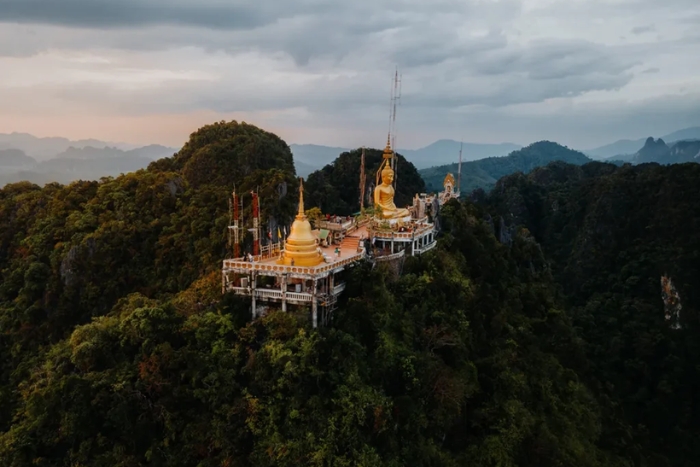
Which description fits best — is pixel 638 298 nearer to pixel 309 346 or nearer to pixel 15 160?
pixel 309 346

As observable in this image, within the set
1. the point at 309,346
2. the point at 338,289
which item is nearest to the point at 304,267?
the point at 338,289

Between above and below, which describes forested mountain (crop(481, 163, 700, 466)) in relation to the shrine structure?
below

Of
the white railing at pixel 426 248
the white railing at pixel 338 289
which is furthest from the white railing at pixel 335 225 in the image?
the white railing at pixel 338 289

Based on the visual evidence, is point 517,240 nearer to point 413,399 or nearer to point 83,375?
point 413,399

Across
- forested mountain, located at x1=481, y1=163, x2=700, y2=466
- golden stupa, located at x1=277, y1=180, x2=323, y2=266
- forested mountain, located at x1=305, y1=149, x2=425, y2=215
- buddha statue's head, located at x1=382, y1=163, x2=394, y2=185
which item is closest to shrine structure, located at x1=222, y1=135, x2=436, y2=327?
golden stupa, located at x1=277, y1=180, x2=323, y2=266

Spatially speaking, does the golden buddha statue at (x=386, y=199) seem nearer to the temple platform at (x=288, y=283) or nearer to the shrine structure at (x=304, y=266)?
the shrine structure at (x=304, y=266)

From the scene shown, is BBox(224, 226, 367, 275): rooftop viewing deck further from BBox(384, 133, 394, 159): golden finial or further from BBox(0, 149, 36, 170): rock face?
BBox(0, 149, 36, 170): rock face

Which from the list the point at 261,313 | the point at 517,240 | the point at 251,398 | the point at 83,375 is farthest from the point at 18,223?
the point at 517,240
